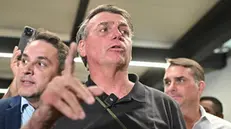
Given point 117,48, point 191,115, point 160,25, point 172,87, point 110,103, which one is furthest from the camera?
point 160,25

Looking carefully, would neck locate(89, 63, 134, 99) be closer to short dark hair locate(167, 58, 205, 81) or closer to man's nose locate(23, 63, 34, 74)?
man's nose locate(23, 63, 34, 74)

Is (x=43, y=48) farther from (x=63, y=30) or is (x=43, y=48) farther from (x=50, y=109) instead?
(x=63, y=30)

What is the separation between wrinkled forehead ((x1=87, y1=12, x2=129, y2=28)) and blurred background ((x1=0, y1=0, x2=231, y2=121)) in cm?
237

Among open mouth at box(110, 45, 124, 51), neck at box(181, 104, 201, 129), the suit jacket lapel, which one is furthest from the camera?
neck at box(181, 104, 201, 129)

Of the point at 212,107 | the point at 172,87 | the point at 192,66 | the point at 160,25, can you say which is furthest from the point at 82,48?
the point at 160,25

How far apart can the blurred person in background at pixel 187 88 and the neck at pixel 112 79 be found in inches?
40.3

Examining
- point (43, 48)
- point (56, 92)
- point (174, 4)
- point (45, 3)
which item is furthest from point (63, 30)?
point (56, 92)

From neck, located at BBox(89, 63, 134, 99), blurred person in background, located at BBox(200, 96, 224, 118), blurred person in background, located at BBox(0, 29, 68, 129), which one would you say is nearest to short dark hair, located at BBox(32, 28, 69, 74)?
blurred person in background, located at BBox(0, 29, 68, 129)

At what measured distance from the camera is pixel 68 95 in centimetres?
103

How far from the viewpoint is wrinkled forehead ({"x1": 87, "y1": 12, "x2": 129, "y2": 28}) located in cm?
168

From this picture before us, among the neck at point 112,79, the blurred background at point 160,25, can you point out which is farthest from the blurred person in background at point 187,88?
the blurred background at point 160,25

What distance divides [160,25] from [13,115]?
3.28 metres

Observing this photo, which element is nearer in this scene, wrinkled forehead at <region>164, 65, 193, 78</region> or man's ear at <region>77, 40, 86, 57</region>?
man's ear at <region>77, 40, 86, 57</region>

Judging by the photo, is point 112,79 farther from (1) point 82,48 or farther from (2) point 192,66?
(2) point 192,66
